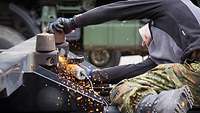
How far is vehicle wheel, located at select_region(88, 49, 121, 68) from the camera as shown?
787 centimetres

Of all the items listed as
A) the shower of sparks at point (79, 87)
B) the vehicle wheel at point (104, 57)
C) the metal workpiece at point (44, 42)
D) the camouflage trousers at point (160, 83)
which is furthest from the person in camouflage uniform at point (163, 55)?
the vehicle wheel at point (104, 57)

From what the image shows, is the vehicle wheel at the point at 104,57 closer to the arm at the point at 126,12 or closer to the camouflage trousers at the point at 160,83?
the arm at the point at 126,12

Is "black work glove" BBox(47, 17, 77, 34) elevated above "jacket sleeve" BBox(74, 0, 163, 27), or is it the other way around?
"jacket sleeve" BBox(74, 0, 163, 27)

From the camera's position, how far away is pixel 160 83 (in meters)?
Result: 3.00

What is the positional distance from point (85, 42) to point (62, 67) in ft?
14.0

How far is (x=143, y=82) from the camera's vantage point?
299cm

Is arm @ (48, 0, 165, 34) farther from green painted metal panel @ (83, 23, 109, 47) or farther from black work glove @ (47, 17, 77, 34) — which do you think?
green painted metal panel @ (83, 23, 109, 47)

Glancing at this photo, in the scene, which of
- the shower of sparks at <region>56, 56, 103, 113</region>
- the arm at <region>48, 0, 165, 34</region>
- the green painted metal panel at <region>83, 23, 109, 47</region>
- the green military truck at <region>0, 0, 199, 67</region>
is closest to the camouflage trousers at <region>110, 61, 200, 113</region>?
the shower of sparks at <region>56, 56, 103, 113</region>

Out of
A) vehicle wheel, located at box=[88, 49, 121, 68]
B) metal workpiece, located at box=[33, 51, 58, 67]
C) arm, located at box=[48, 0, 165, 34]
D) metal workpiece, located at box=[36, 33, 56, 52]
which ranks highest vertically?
arm, located at box=[48, 0, 165, 34]

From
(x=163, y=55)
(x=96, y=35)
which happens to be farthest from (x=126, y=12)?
(x=96, y=35)

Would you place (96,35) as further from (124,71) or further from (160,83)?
(160,83)

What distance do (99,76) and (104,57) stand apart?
4266mm

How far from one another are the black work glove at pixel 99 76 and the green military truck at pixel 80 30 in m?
3.61

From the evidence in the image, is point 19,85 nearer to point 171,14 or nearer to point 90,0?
point 171,14
